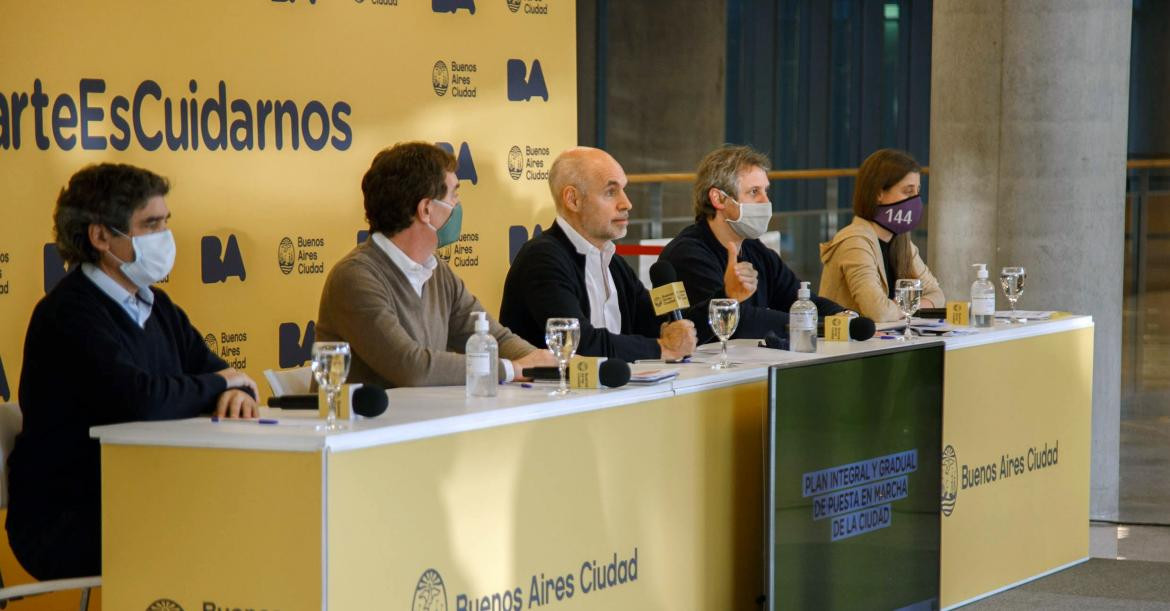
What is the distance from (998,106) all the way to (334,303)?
3.42m

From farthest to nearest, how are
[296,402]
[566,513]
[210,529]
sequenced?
[566,513], [296,402], [210,529]

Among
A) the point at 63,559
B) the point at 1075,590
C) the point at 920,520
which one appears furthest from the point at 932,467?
the point at 63,559

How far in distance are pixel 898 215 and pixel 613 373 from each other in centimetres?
230

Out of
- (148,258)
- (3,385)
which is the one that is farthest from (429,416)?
(3,385)

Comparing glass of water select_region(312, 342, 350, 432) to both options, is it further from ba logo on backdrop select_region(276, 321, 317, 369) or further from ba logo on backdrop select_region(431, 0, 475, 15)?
ba logo on backdrop select_region(431, 0, 475, 15)

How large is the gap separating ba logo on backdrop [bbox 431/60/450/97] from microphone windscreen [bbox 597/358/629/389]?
2664 millimetres

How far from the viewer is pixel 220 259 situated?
500 centimetres

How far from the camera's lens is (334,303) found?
12.5 feet

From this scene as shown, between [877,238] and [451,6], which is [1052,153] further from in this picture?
[451,6]

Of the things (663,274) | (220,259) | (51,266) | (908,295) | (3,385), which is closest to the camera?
(663,274)

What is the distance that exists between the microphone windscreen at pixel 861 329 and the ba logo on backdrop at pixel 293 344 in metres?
1.79

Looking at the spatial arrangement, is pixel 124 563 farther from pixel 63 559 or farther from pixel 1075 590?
pixel 1075 590

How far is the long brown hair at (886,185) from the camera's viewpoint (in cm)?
545

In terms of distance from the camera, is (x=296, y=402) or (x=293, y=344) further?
(x=293, y=344)
